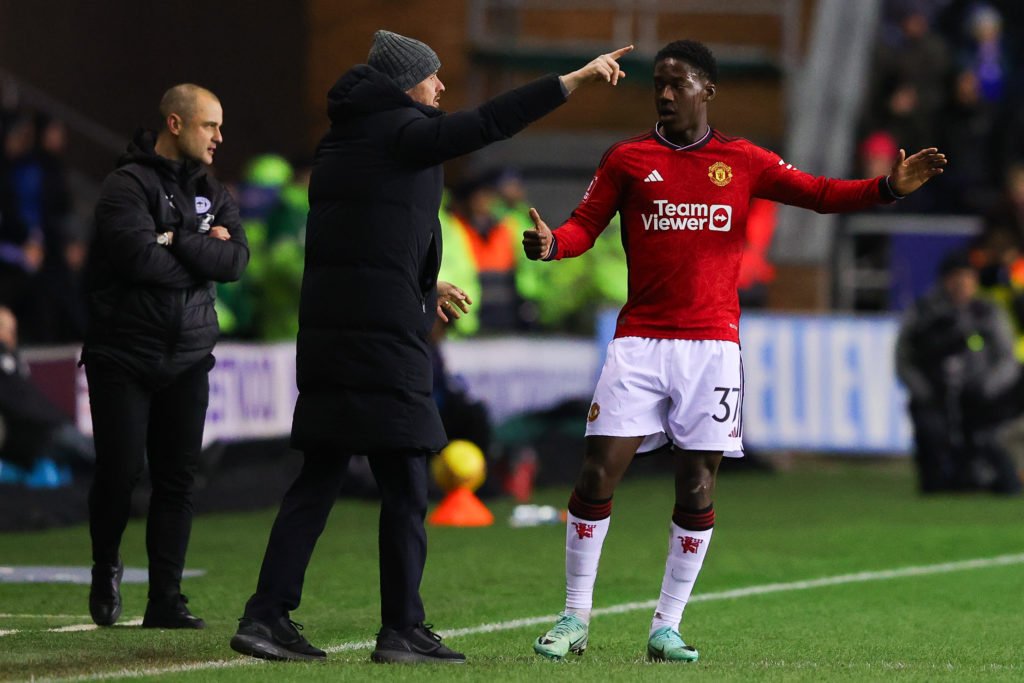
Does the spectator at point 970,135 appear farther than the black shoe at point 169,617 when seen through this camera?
Yes

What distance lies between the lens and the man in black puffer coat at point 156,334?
24.3 feet

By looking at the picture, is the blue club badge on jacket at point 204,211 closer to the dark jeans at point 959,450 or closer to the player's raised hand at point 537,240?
the player's raised hand at point 537,240

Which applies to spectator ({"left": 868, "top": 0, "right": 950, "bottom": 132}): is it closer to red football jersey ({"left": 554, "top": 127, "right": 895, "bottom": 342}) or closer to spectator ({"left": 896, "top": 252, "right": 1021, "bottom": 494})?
spectator ({"left": 896, "top": 252, "right": 1021, "bottom": 494})

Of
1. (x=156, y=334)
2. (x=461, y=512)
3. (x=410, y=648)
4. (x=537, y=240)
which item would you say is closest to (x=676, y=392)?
(x=537, y=240)

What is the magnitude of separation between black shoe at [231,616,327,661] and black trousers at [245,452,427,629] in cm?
4

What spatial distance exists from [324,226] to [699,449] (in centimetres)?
156

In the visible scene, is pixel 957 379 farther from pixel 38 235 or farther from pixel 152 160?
pixel 152 160

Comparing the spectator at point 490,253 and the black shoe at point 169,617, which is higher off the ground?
the spectator at point 490,253

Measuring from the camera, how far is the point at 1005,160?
21.0 metres

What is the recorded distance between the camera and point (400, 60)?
637 cm

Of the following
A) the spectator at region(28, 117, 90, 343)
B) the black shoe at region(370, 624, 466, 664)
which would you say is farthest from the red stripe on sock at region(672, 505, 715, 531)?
the spectator at region(28, 117, 90, 343)

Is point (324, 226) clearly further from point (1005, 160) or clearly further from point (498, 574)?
point (1005, 160)

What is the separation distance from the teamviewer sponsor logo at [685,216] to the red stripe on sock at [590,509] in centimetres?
101

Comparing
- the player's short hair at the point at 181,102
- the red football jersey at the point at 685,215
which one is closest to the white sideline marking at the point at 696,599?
the red football jersey at the point at 685,215
